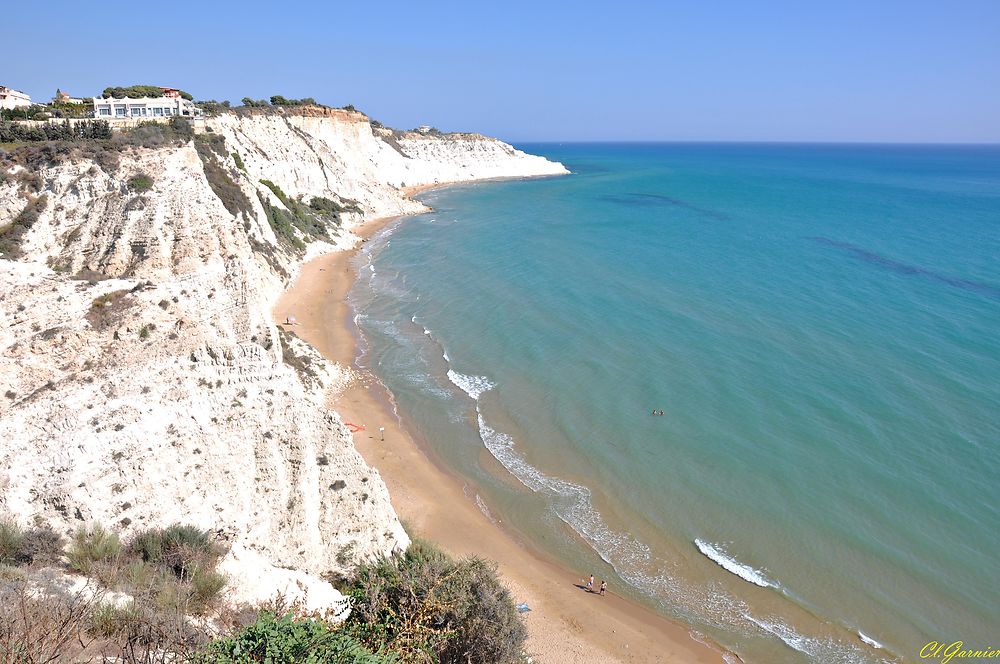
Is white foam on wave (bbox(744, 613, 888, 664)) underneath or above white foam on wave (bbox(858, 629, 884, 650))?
underneath

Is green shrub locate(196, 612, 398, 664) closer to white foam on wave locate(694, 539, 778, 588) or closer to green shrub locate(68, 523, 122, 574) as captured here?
green shrub locate(68, 523, 122, 574)

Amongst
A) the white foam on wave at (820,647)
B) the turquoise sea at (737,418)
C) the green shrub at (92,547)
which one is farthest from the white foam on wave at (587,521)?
the green shrub at (92,547)

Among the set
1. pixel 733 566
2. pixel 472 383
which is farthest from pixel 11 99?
pixel 733 566

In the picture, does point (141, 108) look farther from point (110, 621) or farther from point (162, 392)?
point (110, 621)

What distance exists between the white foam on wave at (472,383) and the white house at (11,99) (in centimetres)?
2721

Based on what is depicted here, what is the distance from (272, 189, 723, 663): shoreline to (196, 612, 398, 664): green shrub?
8204 mm

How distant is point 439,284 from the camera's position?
46812 mm

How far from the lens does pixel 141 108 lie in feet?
132

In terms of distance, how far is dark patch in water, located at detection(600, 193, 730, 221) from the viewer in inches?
3153

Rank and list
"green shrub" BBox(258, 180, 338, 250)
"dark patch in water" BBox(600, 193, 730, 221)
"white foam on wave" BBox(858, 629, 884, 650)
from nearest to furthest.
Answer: "white foam on wave" BBox(858, 629, 884, 650)
"green shrub" BBox(258, 180, 338, 250)
"dark patch in water" BBox(600, 193, 730, 221)

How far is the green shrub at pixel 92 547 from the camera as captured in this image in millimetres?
10203

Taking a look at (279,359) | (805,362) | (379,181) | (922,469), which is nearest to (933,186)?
(379,181)

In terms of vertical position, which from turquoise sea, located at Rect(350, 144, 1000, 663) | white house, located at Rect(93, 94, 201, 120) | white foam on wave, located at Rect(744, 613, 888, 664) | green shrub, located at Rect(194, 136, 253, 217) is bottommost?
white foam on wave, located at Rect(744, 613, 888, 664)

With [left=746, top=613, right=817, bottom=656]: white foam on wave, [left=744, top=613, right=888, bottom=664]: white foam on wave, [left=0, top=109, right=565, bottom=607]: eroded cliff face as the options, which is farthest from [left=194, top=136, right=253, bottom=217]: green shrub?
[left=744, top=613, right=888, bottom=664]: white foam on wave
